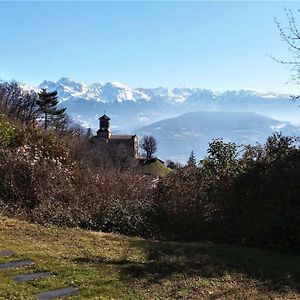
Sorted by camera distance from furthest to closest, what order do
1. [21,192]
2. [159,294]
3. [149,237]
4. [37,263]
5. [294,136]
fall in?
[21,192] → [294,136] → [149,237] → [37,263] → [159,294]

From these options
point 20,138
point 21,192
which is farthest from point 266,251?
point 20,138

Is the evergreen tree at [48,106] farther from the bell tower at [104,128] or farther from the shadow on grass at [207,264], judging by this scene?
the shadow on grass at [207,264]

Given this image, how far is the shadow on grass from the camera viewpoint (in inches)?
278

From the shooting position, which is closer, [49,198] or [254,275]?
[254,275]

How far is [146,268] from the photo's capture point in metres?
7.25

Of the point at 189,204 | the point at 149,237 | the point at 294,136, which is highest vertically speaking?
the point at 294,136

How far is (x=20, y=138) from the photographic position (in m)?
17.0

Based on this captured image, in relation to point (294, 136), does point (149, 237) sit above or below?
below

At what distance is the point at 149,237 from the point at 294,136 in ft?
16.9

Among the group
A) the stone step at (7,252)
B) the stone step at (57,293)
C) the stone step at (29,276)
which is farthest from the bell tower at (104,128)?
the stone step at (57,293)

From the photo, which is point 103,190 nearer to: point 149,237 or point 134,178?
point 134,178

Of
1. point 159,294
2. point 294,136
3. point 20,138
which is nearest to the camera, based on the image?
point 159,294

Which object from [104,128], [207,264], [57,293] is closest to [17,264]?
[57,293]

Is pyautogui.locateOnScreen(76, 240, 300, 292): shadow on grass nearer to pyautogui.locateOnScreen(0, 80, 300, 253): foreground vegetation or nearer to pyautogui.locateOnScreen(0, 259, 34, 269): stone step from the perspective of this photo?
pyautogui.locateOnScreen(0, 259, 34, 269): stone step
